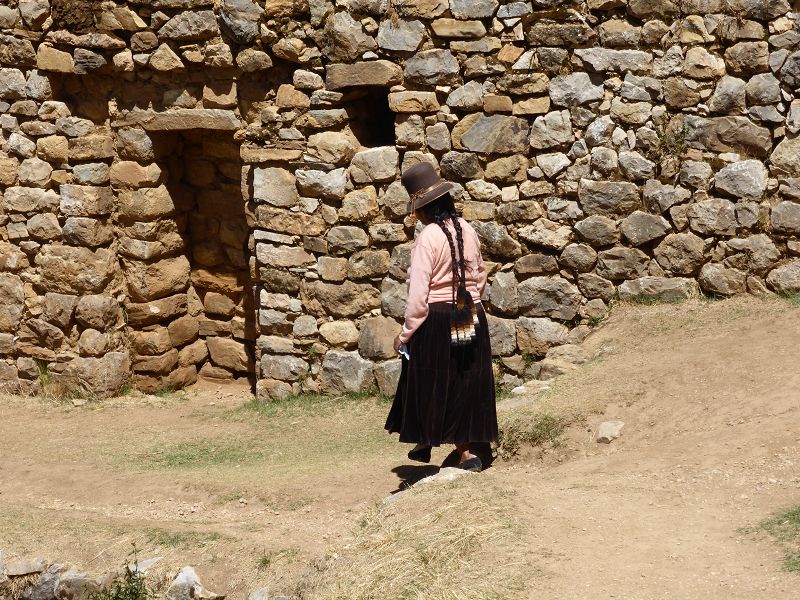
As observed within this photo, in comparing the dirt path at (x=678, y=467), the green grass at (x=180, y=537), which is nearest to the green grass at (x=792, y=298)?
the dirt path at (x=678, y=467)

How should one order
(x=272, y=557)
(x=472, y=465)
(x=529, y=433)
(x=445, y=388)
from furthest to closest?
(x=529, y=433) < (x=472, y=465) < (x=445, y=388) < (x=272, y=557)

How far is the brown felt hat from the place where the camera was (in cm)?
593

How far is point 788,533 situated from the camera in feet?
15.5

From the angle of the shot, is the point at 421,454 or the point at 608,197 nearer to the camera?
the point at 421,454

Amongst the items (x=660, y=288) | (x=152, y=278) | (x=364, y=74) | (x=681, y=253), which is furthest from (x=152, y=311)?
(x=681, y=253)

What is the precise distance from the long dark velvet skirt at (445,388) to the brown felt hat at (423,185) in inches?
21.5

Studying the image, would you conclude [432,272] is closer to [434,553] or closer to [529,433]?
[529,433]

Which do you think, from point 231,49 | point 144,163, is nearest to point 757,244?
point 231,49

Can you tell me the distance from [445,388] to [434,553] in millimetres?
1218

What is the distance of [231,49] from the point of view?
8.12 m

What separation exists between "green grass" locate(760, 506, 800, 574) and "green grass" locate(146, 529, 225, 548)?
2672mm

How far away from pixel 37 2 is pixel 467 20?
10.9ft

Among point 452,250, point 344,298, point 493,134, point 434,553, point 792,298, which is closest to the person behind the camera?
point 434,553

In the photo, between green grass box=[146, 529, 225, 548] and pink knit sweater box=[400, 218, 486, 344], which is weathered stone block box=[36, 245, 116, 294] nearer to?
green grass box=[146, 529, 225, 548]
